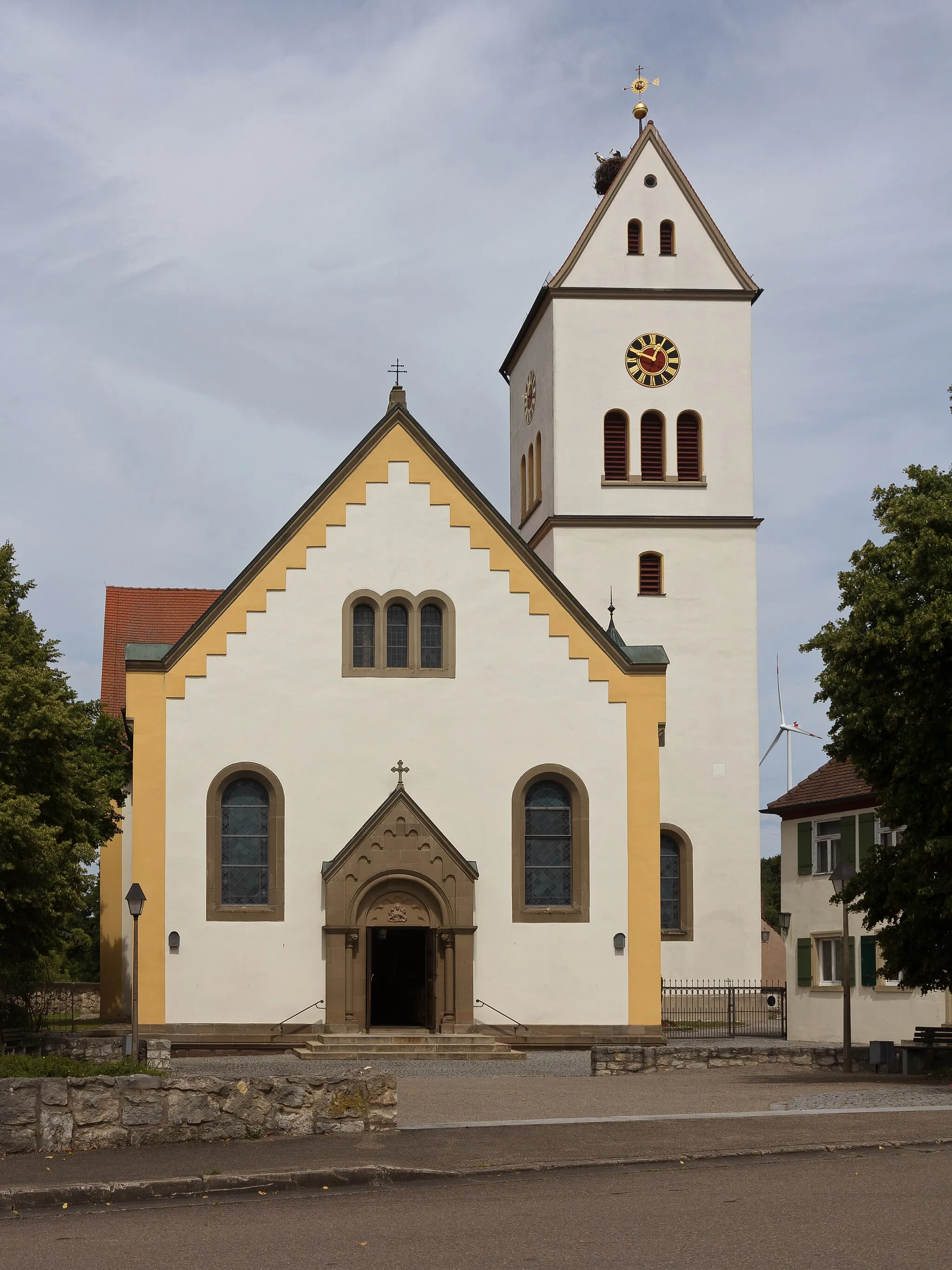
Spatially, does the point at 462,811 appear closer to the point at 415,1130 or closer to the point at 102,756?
the point at 102,756

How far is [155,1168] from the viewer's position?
13484 millimetres

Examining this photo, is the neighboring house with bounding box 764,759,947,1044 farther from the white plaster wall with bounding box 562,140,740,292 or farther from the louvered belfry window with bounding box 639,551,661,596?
the white plaster wall with bounding box 562,140,740,292

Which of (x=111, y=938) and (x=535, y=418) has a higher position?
(x=535, y=418)

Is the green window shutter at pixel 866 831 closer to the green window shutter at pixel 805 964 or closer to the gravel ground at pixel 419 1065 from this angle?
the green window shutter at pixel 805 964

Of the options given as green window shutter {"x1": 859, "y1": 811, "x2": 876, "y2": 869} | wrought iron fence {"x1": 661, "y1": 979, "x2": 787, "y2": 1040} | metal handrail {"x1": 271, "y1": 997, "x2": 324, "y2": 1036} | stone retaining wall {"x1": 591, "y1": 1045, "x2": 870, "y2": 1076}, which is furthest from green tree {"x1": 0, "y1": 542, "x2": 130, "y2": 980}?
green window shutter {"x1": 859, "y1": 811, "x2": 876, "y2": 869}

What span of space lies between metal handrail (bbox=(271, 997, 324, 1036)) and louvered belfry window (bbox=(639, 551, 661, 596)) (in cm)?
1898

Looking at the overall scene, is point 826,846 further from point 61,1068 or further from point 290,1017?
point 61,1068

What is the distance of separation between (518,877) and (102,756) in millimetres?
12615

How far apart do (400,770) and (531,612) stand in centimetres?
404

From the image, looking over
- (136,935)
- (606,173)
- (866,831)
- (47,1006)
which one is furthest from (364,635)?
(606,173)

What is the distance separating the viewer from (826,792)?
4609 cm

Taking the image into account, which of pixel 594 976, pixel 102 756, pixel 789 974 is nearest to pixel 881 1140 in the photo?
pixel 594 976

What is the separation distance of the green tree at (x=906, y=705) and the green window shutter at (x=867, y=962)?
57.1 ft

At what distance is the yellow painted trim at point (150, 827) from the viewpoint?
31.6 m
